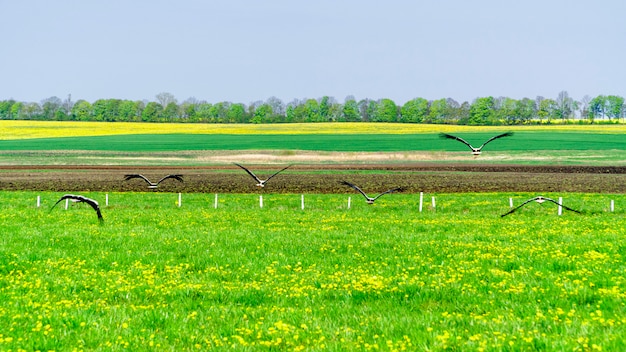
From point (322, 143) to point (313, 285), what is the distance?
90998mm

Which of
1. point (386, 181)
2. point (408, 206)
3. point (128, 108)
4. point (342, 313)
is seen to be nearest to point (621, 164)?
point (386, 181)

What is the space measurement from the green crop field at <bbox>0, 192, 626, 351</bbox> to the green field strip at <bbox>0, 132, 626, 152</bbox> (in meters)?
72.1

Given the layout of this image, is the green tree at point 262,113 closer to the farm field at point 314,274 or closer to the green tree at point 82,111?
the green tree at point 82,111

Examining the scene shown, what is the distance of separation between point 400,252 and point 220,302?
248 inches

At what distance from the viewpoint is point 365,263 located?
48.4 ft

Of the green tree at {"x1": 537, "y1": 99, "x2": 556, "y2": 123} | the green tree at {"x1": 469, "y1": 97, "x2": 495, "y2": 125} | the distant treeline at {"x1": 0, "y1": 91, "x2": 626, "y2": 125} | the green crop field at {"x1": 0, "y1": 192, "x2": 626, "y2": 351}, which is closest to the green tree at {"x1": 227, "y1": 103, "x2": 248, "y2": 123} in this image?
the distant treeline at {"x1": 0, "y1": 91, "x2": 626, "y2": 125}

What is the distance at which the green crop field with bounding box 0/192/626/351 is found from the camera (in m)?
9.00

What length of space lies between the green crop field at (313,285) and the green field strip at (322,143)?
72.1 m

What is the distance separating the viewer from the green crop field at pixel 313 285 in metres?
9.00

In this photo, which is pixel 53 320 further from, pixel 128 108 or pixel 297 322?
pixel 128 108

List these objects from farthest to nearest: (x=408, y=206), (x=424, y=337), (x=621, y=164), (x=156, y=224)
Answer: (x=621, y=164) → (x=408, y=206) → (x=156, y=224) → (x=424, y=337)

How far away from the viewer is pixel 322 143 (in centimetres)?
10325

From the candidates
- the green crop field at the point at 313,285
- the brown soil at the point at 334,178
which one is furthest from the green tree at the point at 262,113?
the green crop field at the point at 313,285

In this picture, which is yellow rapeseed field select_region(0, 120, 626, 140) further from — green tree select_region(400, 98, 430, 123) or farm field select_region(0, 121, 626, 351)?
farm field select_region(0, 121, 626, 351)
